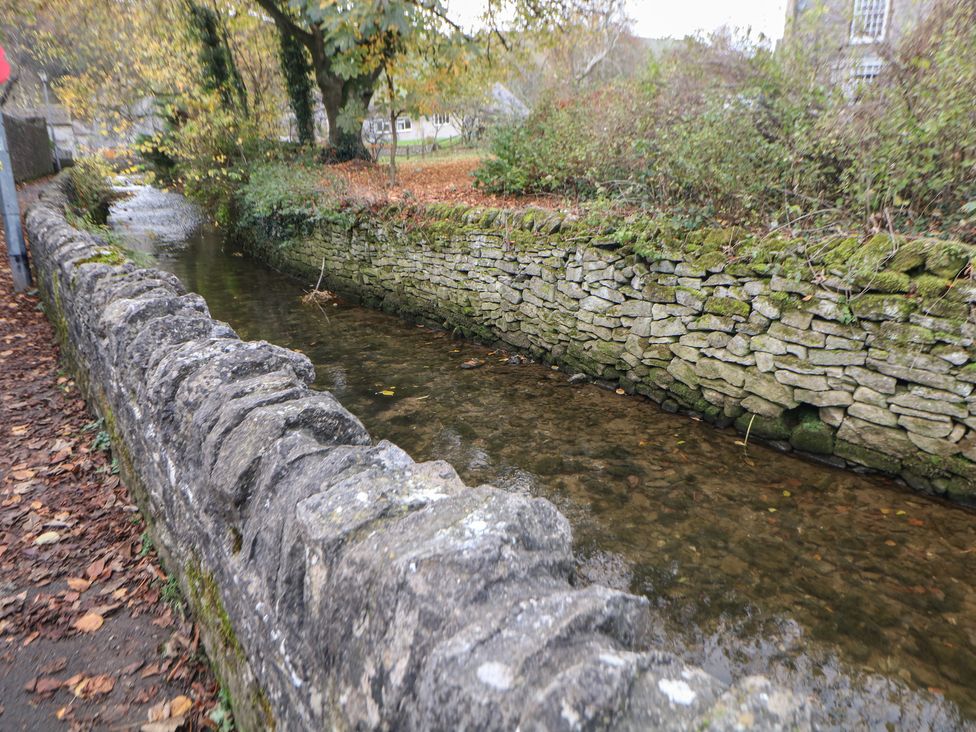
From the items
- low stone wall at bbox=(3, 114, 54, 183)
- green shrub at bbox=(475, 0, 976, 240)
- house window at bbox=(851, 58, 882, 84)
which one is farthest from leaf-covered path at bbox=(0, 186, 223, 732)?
low stone wall at bbox=(3, 114, 54, 183)

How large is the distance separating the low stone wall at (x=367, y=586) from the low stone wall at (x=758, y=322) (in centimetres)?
452

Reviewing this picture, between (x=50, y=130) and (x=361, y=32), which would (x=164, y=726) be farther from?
(x=50, y=130)

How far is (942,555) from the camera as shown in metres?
4.16

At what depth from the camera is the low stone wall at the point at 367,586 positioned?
100 cm

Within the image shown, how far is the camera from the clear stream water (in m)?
3.33

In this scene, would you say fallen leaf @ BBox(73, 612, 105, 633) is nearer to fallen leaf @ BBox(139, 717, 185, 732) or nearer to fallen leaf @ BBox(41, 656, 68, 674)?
fallen leaf @ BBox(41, 656, 68, 674)

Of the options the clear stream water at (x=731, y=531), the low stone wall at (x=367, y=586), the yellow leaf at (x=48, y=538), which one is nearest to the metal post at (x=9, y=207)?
the clear stream water at (x=731, y=531)

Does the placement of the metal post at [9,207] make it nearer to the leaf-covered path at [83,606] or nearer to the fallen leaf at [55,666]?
the leaf-covered path at [83,606]

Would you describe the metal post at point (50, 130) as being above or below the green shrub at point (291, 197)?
above

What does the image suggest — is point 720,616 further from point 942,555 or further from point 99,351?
point 99,351

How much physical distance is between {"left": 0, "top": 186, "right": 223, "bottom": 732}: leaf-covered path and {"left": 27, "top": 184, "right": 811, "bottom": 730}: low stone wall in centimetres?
22

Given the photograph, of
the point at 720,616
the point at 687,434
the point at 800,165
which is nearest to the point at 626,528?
the point at 720,616

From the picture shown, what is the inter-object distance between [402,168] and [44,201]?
311 inches

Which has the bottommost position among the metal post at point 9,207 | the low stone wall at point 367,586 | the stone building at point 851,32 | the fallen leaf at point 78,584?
the fallen leaf at point 78,584
